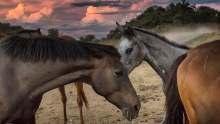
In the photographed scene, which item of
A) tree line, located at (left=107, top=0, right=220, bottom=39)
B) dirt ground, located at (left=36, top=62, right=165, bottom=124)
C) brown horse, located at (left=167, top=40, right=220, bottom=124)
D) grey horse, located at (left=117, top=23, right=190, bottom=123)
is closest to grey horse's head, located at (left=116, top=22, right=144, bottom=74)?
grey horse, located at (left=117, top=23, right=190, bottom=123)

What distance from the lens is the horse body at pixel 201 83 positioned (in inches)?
162

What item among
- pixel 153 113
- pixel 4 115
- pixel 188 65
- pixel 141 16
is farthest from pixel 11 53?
pixel 141 16

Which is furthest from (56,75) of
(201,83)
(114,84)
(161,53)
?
(161,53)

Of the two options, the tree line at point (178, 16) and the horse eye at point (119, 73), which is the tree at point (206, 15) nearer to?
the tree line at point (178, 16)

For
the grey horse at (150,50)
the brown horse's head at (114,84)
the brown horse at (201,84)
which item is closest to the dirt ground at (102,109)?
the grey horse at (150,50)

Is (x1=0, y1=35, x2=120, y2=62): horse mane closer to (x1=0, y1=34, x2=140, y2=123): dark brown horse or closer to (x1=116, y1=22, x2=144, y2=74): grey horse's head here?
(x1=0, y1=34, x2=140, y2=123): dark brown horse

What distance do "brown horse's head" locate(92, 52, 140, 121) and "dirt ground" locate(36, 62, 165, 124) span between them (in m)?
4.10

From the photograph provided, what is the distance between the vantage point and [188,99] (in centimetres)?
434

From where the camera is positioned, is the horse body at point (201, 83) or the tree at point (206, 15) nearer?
the horse body at point (201, 83)

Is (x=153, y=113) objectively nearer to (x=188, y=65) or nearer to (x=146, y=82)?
(x=146, y=82)

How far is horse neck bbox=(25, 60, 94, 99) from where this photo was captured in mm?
5129

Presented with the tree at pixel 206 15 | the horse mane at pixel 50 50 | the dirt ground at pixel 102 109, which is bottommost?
the dirt ground at pixel 102 109

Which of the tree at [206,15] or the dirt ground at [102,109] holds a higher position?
the tree at [206,15]

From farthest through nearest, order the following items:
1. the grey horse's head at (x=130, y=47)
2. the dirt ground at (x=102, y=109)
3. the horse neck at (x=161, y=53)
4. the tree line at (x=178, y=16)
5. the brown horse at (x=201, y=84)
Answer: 1. the tree line at (x=178, y=16)
2. the dirt ground at (x=102, y=109)
3. the grey horse's head at (x=130, y=47)
4. the horse neck at (x=161, y=53)
5. the brown horse at (x=201, y=84)
